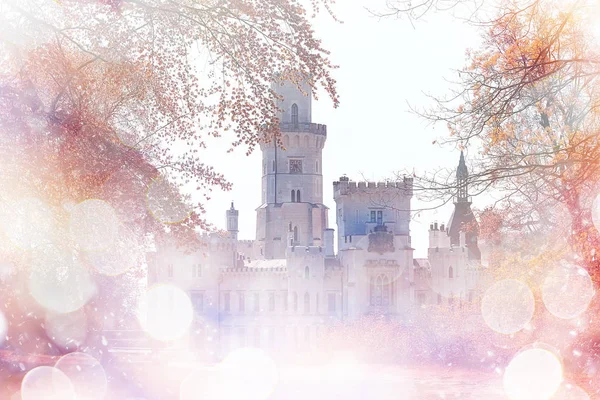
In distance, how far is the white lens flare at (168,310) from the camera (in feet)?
188

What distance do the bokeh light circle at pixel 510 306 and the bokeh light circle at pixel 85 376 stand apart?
13.0m

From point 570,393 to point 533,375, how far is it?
423 cm

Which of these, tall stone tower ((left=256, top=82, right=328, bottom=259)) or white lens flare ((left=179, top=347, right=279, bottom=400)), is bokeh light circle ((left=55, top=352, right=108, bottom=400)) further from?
tall stone tower ((left=256, top=82, right=328, bottom=259))

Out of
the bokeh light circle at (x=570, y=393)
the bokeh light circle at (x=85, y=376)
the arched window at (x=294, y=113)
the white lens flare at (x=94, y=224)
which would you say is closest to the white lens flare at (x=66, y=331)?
the bokeh light circle at (x=85, y=376)

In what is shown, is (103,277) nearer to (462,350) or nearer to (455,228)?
(462,350)

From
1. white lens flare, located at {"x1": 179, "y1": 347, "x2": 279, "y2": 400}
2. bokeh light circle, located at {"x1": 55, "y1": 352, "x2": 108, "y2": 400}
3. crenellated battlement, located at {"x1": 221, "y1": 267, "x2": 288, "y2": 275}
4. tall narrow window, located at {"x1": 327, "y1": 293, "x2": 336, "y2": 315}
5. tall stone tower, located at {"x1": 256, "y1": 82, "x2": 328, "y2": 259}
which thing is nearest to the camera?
bokeh light circle, located at {"x1": 55, "y1": 352, "x2": 108, "y2": 400}

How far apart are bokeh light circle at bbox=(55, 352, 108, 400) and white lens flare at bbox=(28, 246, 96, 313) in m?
1.36

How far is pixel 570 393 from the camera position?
54.5 feet

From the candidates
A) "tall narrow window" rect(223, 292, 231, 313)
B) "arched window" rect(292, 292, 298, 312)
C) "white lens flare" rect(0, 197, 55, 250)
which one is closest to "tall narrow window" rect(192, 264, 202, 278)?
"tall narrow window" rect(223, 292, 231, 313)

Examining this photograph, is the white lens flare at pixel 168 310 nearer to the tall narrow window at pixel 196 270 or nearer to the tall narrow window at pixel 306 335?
the tall narrow window at pixel 196 270

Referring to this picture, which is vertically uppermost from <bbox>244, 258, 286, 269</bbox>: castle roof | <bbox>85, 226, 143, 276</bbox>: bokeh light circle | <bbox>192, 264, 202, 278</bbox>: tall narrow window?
<bbox>244, 258, 286, 269</bbox>: castle roof

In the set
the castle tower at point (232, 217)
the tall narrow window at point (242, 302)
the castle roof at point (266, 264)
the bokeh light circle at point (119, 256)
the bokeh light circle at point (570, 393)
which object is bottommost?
the bokeh light circle at point (570, 393)

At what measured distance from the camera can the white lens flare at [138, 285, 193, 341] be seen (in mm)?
57375

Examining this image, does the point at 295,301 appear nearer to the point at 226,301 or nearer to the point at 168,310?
the point at 226,301
